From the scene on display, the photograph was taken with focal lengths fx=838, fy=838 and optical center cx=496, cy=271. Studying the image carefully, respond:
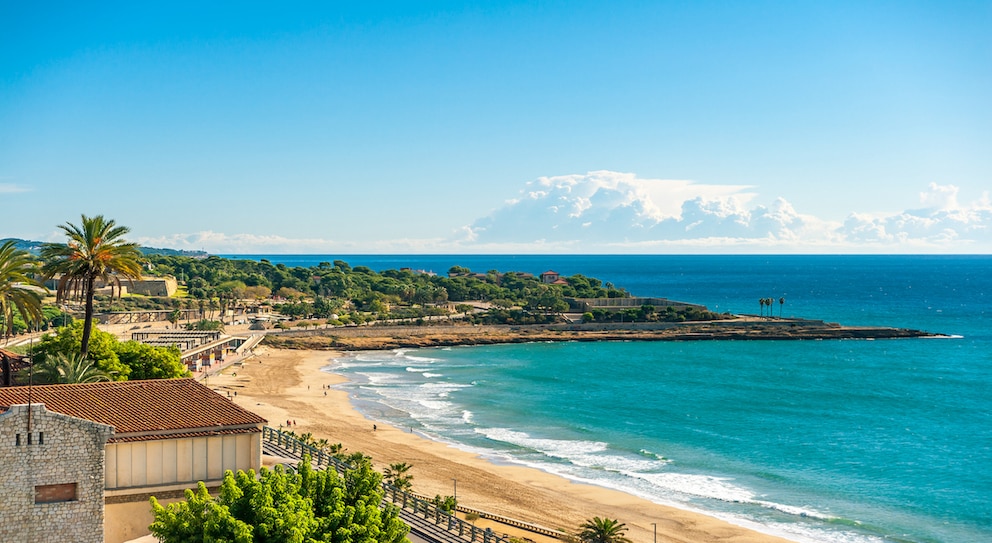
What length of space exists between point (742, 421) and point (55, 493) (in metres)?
52.4

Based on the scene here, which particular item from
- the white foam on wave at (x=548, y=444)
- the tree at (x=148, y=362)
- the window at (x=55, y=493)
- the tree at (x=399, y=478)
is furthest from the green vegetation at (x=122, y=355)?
the white foam on wave at (x=548, y=444)

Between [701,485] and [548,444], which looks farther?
[548,444]

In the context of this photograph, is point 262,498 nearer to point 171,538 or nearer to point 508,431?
point 171,538

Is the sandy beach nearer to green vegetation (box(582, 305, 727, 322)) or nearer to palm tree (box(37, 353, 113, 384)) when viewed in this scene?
palm tree (box(37, 353, 113, 384))

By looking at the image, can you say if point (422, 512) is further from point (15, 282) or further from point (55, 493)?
point (15, 282)

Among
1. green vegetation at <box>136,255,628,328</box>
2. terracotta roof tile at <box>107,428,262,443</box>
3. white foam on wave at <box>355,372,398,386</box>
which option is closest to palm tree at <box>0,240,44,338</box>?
terracotta roof tile at <box>107,428,262,443</box>

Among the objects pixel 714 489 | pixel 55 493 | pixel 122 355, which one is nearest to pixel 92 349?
pixel 122 355

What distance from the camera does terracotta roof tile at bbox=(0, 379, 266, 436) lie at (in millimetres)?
23938

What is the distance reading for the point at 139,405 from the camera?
82.2 feet

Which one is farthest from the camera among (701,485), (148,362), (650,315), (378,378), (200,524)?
(650,315)

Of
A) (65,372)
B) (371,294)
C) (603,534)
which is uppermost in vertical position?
(65,372)

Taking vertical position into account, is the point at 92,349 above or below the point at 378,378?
above

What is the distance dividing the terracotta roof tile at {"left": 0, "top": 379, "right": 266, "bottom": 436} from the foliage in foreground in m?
5.71

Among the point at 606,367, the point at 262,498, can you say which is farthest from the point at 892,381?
the point at 262,498
